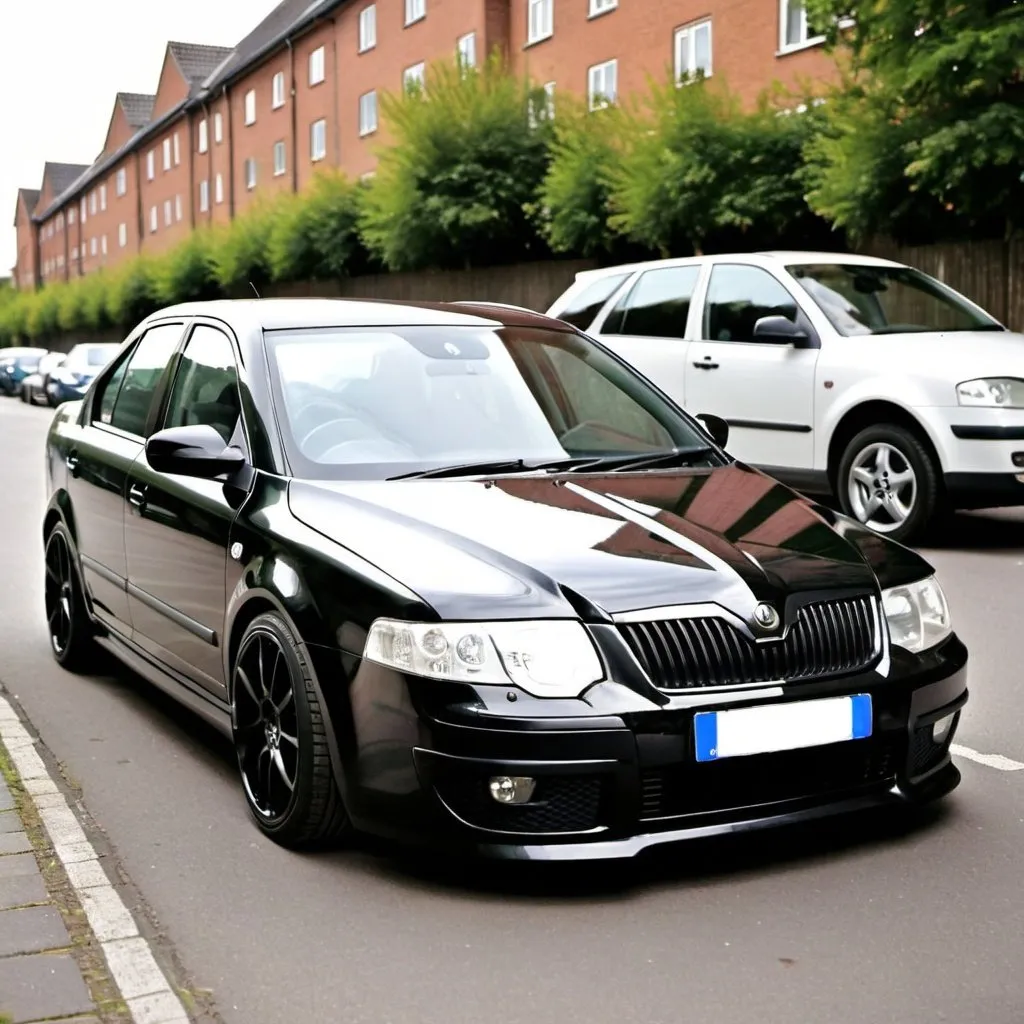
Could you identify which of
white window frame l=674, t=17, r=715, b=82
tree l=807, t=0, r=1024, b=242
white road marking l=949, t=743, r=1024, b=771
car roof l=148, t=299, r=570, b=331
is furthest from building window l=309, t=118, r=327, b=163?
white road marking l=949, t=743, r=1024, b=771

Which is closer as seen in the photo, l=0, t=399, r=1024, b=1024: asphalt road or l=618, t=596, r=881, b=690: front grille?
l=0, t=399, r=1024, b=1024: asphalt road

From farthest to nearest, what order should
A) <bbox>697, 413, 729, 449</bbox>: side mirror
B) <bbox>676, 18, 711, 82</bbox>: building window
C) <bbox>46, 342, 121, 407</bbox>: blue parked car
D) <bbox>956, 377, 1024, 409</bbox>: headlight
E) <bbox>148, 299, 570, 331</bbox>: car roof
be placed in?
<bbox>46, 342, 121, 407</bbox>: blue parked car
<bbox>676, 18, 711, 82</bbox>: building window
<bbox>956, 377, 1024, 409</bbox>: headlight
<bbox>697, 413, 729, 449</bbox>: side mirror
<bbox>148, 299, 570, 331</bbox>: car roof

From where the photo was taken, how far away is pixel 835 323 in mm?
10383

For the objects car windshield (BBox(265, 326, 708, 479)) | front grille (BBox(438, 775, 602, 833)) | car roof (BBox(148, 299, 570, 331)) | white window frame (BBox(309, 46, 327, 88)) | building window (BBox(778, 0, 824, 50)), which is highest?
white window frame (BBox(309, 46, 327, 88))

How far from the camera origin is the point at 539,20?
37.7m

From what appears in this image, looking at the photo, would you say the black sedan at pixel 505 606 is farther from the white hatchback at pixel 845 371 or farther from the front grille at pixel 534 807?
the white hatchback at pixel 845 371

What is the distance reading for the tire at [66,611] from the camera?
6.52 meters

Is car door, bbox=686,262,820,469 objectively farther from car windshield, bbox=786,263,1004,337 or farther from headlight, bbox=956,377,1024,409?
headlight, bbox=956,377,1024,409

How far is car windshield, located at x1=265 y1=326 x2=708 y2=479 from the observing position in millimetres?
4742

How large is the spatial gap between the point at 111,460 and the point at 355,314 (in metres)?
1.34

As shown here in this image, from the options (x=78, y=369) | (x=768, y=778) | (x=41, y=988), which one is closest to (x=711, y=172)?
(x=768, y=778)

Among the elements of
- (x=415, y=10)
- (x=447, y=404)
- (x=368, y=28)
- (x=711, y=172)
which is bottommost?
(x=447, y=404)

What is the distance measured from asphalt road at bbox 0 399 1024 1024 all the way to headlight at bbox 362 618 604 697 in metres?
0.49

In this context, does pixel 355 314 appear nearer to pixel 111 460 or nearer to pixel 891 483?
pixel 111 460
